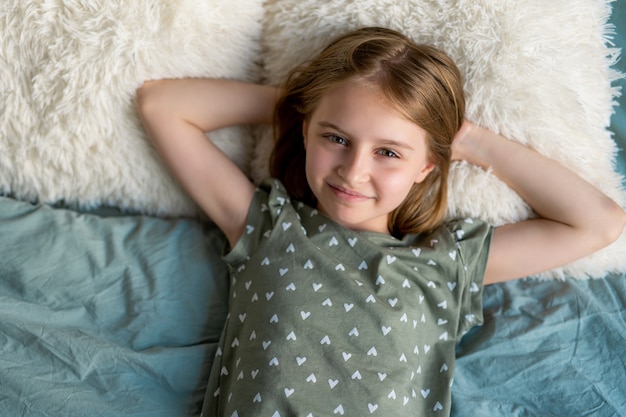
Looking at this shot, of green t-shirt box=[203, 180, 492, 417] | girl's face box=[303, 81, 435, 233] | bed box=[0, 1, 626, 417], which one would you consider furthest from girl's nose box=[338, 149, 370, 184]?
bed box=[0, 1, 626, 417]

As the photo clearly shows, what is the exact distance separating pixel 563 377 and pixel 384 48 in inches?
23.9

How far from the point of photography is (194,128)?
123 centimetres

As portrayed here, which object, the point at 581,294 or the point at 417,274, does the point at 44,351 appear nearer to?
the point at 417,274

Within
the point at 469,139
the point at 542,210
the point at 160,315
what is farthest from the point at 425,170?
the point at 160,315

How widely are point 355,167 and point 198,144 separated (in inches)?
12.7

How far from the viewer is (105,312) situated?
1158 millimetres

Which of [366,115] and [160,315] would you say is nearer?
[366,115]

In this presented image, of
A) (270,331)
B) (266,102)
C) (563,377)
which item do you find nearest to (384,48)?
(266,102)

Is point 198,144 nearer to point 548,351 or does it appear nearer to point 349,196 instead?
point 349,196

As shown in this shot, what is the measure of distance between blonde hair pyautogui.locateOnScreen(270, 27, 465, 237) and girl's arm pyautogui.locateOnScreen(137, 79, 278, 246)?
0.34 ft

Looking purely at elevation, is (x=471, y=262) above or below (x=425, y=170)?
→ below

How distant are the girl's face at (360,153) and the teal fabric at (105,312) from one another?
0.28 meters

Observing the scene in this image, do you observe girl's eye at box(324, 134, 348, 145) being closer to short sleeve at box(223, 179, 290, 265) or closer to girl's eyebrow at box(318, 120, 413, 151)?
girl's eyebrow at box(318, 120, 413, 151)

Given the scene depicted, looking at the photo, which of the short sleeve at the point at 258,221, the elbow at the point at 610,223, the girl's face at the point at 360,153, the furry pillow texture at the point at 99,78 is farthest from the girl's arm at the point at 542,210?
the furry pillow texture at the point at 99,78
